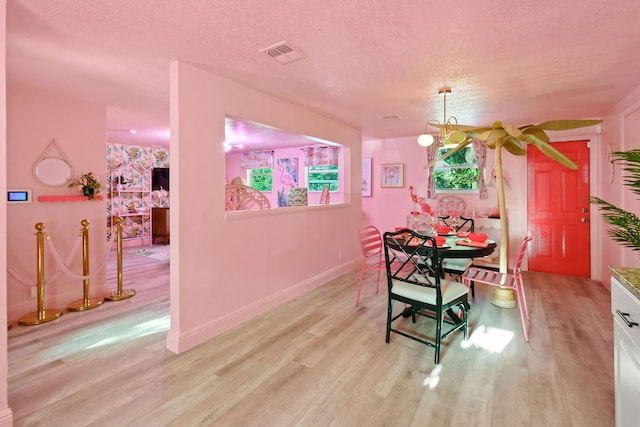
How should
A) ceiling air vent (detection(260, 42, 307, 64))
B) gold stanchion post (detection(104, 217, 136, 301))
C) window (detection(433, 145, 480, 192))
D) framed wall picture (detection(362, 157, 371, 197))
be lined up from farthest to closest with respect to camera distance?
framed wall picture (detection(362, 157, 371, 197))
window (detection(433, 145, 480, 192))
gold stanchion post (detection(104, 217, 136, 301))
ceiling air vent (detection(260, 42, 307, 64))

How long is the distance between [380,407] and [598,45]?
9.38ft

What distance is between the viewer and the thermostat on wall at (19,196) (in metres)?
3.01

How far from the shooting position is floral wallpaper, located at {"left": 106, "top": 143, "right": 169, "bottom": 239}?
6617mm

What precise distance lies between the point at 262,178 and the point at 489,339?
20.6 ft

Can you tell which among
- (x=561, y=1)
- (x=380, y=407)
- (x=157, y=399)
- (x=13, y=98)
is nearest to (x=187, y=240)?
(x=157, y=399)

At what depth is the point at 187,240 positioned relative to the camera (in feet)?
8.02

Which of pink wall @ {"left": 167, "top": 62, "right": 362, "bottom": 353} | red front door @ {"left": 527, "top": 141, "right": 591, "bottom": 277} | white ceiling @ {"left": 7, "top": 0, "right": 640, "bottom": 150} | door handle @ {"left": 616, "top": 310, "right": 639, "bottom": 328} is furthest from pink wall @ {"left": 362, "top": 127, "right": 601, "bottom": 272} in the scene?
door handle @ {"left": 616, "top": 310, "right": 639, "bottom": 328}

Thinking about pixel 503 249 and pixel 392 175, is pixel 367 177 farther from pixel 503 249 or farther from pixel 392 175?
pixel 503 249

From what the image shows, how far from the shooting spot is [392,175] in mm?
5867

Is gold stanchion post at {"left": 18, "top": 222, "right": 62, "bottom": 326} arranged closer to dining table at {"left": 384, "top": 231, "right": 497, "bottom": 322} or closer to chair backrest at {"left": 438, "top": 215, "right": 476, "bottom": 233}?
dining table at {"left": 384, "top": 231, "right": 497, "bottom": 322}

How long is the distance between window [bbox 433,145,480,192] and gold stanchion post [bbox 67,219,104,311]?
Result: 5.19 meters

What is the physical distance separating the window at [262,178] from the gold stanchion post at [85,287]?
4.53m

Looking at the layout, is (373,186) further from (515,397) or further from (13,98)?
(13,98)

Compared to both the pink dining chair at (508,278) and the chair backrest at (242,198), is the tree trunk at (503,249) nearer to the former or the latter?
the pink dining chair at (508,278)
